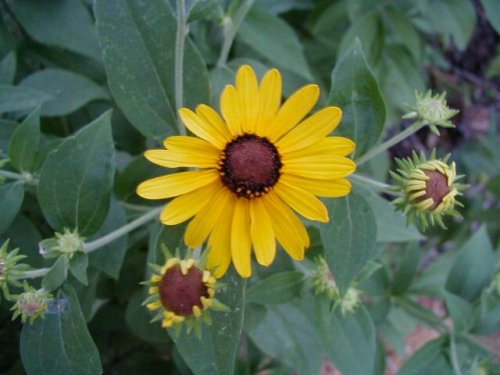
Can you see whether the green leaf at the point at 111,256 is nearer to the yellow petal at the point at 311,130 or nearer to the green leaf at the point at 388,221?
the yellow petal at the point at 311,130

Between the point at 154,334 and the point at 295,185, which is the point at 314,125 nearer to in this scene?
the point at 295,185

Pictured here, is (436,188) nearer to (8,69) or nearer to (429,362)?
(429,362)

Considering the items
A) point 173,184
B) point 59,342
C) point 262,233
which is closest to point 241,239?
point 262,233

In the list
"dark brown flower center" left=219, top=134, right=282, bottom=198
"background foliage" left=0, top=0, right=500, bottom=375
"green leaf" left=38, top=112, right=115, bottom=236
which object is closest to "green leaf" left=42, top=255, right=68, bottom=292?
"background foliage" left=0, top=0, right=500, bottom=375

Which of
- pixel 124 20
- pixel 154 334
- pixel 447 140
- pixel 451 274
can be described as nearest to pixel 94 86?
pixel 124 20

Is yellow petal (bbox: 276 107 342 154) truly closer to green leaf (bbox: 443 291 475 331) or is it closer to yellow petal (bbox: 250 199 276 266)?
yellow petal (bbox: 250 199 276 266)

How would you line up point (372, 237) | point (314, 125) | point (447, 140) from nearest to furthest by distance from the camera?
point (314, 125)
point (372, 237)
point (447, 140)
